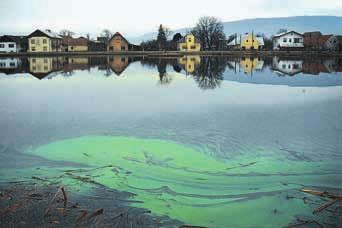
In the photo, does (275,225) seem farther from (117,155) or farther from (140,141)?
(140,141)

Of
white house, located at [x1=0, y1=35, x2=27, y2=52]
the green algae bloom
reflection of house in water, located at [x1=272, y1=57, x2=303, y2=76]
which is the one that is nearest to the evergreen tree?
white house, located at [x1=0, y1=35, x2=27, y2=52]

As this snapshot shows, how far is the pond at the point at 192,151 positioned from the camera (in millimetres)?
4887

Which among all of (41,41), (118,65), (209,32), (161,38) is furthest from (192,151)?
(209,32)

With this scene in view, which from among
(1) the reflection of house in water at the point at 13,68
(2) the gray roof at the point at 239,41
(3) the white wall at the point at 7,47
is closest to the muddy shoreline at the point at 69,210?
(1) the reflection of house in water at the point at 13,68

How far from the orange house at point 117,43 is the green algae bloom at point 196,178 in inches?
2343

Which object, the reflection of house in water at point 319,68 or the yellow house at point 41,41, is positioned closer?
the reflection of house in water at point 319,68

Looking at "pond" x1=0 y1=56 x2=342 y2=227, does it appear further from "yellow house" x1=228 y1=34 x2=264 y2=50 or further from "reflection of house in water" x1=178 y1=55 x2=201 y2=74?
"yellow house" x1=228 y1=34 x2=264 y2=50

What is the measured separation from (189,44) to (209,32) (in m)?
10.5

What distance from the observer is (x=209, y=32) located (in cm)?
7581

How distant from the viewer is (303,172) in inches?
235

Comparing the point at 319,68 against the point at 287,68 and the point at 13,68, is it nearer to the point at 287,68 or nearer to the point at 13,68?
the point at 287,68

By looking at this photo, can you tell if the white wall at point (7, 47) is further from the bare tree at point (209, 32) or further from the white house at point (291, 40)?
the white house at point (291, 40)

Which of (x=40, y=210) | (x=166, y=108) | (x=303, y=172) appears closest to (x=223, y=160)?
(x=303, y=172)

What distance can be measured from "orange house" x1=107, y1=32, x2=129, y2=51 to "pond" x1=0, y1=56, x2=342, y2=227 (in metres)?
53.5
